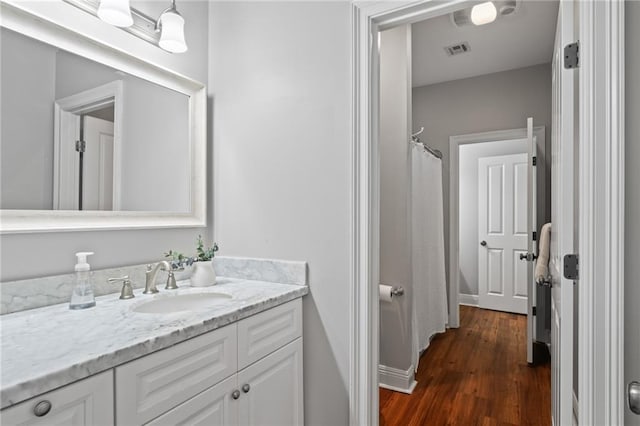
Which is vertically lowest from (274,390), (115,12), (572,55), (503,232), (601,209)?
(274,390)

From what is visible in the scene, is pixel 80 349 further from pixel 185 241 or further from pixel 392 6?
pixel 392 6

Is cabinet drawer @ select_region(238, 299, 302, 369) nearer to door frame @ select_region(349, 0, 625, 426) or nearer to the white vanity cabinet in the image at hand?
the white vanity cabinet

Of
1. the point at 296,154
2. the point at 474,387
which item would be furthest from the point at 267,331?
the point at 474,387

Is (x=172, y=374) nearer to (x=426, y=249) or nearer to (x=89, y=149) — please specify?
(x=89, y=149)

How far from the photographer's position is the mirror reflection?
1.18 m

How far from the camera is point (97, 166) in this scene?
140 cm

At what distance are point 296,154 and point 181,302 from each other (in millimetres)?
823

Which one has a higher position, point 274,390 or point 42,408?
point 42,408

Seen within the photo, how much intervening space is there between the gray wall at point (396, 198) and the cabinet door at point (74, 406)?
191 cm

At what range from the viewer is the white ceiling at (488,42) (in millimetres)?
2695

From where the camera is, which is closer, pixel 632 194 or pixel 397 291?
pixel 632 194

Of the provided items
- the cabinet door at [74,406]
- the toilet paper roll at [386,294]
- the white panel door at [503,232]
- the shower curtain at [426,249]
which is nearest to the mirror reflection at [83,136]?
the cabinet door at [74,406]

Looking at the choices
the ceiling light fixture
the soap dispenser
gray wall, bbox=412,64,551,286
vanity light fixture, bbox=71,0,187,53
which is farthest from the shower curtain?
the soap dispenser

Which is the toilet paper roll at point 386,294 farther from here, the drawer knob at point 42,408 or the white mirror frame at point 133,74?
the drawer knob at point 42,408
